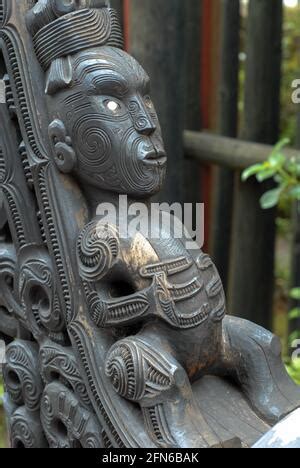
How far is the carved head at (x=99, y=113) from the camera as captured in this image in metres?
1.20

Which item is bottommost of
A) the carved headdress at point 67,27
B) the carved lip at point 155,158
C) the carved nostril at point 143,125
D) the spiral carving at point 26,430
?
the spiral carving at point 26,430

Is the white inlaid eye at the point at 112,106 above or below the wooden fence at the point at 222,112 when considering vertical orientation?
above

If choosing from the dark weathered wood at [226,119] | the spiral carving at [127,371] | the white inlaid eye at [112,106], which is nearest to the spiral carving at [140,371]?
the spiral carving at [127,371]

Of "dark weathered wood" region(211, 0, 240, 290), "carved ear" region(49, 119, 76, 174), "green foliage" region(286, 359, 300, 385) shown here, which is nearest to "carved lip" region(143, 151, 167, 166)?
"carved ear" region(49, 119, 76, 174)

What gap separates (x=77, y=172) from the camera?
1.24 metres

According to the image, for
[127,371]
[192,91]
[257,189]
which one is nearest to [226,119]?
[192,91]

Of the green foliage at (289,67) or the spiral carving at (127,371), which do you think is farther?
the green foliage at (289,67)

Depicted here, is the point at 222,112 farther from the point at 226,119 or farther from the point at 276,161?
the point at 276,161

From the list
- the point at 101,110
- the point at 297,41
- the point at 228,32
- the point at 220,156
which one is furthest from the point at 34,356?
the point at 297,41

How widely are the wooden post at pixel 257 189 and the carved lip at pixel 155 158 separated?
4.88ft

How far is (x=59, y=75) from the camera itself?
3.98ft

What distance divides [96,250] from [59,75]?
0.26 metres

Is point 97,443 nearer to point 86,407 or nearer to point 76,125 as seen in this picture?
point 86,407

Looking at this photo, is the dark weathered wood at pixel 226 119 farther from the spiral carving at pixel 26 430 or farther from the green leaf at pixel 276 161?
the spiral carving at pixel 26 430
